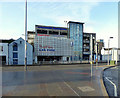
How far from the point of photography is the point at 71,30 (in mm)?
44438

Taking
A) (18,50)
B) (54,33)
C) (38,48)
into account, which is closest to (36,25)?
(54,33)

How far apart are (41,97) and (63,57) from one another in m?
30.0

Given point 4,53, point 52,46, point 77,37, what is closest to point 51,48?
point 52,46

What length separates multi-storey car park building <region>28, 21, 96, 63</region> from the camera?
106ft

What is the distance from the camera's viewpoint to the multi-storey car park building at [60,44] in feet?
106

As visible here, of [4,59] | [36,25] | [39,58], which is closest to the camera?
[4,59]

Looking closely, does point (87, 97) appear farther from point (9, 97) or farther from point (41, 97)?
point (9, 97)

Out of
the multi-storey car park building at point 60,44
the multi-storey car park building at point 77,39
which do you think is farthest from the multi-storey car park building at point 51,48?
the multi-storey car park building at point 77,39

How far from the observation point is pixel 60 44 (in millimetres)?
34875

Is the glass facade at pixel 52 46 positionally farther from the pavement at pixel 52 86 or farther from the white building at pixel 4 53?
the pavement at pixel 52 86

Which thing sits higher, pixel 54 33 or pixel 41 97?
pixel 54 33

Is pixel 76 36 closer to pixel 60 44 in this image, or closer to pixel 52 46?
pixel 60 44

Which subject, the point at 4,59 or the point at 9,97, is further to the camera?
the point at 4,59

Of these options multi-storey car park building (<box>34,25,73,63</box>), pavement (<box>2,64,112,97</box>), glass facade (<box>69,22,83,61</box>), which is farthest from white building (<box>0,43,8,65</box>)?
glass facade (<box>69,22,83,61</box>)
